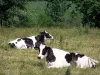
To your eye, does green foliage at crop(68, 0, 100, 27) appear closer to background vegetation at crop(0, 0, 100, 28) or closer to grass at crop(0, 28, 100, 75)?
background vegetation at crop(0, 0, 100, 28)

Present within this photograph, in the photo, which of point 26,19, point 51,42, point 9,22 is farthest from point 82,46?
point 26,19

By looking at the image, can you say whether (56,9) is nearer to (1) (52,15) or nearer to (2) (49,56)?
(1) (52,15)

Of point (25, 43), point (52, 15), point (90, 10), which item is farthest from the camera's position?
point (52, 15)

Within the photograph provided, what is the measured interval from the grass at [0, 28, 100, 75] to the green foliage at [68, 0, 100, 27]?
16.9 ft

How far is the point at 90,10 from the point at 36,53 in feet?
45.5

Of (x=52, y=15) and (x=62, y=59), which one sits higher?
(x=62, y=59)

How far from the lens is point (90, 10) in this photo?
28156 millimetres

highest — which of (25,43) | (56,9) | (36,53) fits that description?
(36,53)

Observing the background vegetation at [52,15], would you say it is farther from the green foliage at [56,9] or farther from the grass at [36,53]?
the grass at [36,53]

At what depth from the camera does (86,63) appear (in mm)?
11898

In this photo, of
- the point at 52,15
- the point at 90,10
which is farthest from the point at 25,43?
the point at 52,15

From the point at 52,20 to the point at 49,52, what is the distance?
20.9 m

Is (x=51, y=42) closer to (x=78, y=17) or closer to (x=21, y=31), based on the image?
(x=21, y=31)

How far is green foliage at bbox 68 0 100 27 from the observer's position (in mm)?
27484
